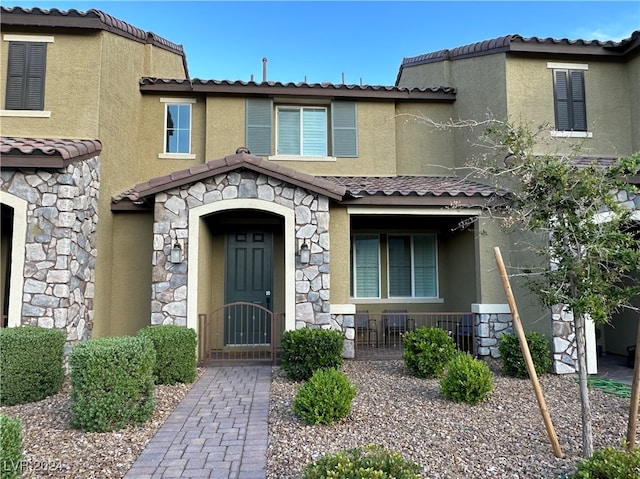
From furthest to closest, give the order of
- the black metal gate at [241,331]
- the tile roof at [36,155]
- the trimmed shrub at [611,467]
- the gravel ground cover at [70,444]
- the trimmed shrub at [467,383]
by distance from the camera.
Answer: the black metal gate at [241,331]
the tile roof at [36,155]
the trimmed shrub at [467,383]
the gravel ground cover at [70,444]
the trimmed shrub at [611,467]

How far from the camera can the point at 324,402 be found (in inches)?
194

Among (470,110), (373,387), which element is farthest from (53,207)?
(470,110)

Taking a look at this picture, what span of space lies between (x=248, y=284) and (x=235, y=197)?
2420 millimetres

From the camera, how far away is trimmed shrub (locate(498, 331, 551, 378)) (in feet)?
23.6

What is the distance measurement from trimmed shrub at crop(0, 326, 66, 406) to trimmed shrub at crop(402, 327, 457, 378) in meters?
5.62

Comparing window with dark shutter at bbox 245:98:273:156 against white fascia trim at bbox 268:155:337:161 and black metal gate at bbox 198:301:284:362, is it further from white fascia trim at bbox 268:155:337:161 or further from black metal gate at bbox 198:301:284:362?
black metal gate at bbox 198:301:284:362

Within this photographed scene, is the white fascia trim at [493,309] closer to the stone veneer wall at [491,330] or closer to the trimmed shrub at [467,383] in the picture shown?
the stone veneer wall at [491,330]

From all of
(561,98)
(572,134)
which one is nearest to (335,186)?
(572,134)

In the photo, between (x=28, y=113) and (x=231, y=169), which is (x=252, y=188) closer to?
(x=231, y=169)

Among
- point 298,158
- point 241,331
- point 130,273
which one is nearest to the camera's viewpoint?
point 130,273

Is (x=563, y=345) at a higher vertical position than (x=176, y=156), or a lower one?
lower

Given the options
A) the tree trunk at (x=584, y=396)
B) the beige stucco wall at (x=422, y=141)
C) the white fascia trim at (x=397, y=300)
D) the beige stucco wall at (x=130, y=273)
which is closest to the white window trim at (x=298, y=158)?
the beige stucco wall at (x=422, y=141)

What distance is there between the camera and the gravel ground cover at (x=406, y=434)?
3.96 metres

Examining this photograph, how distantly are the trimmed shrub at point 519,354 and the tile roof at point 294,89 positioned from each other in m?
6.79
